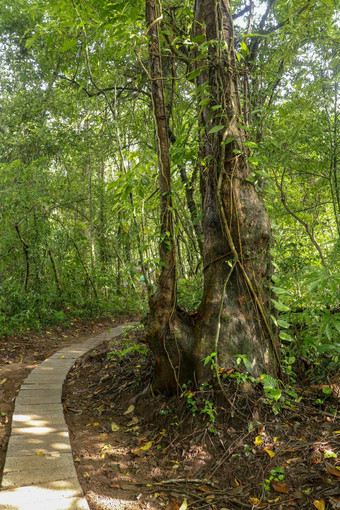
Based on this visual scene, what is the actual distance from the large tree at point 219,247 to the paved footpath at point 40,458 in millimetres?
972

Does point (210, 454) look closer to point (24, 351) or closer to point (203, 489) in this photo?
point (203, 489)

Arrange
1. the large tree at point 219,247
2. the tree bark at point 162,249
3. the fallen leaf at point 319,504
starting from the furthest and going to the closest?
the tree bark at point 162,249
the large tree at point 219,247
the fallen leaf at point 319,504

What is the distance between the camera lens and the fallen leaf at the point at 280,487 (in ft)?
6.83

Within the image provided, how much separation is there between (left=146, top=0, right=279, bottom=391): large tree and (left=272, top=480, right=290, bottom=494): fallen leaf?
831 millimetres

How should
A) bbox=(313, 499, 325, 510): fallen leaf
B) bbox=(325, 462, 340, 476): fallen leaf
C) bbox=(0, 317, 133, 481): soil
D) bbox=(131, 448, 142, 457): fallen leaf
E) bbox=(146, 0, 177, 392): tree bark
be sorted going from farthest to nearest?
1. bbox=(0, 317, 133, 481): soil
2. bbox=(146, 0, 177, 392): tree bark
3. bbox=(131, 448, 142, 457): fallen leaf
4. bbox=(325, 462, 340, 476): fallen leaf
5. bbox=(313, 499, 325, 510): fallen leaf

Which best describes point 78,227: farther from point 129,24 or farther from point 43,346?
point 129,24

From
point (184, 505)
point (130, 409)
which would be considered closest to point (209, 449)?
point (184, 505)

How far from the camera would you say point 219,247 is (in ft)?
10.5

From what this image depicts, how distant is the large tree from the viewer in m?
3.00

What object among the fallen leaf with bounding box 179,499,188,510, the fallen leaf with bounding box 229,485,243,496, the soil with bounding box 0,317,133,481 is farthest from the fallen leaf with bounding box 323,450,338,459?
the soil with bounding box 0,317,133,481

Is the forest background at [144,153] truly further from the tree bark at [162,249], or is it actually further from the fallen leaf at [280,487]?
the fallen leaf at [280,487]

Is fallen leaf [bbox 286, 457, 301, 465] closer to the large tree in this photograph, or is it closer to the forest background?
the large tree

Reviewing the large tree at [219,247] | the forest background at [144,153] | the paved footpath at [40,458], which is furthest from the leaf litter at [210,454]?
the forest background at [144,153]

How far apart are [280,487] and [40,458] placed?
1568 millimetres
